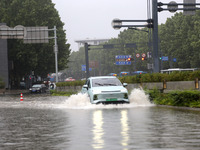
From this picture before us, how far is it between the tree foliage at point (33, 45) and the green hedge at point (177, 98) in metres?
47.2

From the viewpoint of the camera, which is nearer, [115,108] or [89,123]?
[89,123]

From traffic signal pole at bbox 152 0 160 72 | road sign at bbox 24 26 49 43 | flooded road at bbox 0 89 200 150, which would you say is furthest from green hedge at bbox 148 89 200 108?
road sign at bbox 24 26 49 43

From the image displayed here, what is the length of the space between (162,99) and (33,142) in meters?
14.7

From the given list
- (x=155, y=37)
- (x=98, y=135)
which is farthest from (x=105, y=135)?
(x=155, y=37)

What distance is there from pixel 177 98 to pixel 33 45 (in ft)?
170

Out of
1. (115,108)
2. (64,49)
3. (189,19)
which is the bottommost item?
(115,108)

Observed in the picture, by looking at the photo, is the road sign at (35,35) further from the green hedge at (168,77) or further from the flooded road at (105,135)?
the flooded road at (105,135)

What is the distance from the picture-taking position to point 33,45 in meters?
71.7

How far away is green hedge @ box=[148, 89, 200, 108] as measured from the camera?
20.4 m

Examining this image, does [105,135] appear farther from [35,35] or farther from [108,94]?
[35,35]

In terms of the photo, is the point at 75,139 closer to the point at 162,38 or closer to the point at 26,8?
the point at 26,8

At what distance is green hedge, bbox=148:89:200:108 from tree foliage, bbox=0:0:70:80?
1859 inches

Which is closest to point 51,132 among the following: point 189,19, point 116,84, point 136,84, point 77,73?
point 116,84

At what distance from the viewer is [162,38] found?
94.8 m
